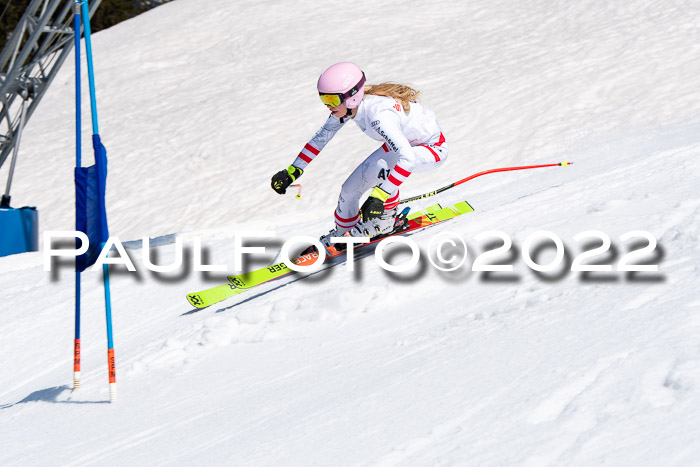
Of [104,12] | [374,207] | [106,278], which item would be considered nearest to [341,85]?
[374,207]

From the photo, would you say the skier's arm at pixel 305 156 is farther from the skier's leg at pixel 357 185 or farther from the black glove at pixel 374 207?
the black glove at pixel 374 207

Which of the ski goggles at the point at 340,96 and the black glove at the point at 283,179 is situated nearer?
the ski goggles at the point at 340,96

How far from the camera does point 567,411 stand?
2727 mm

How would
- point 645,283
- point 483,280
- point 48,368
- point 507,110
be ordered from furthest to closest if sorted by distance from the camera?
1. point 507,110
2. point 48,368
3. point 483,280
4. point 645,283

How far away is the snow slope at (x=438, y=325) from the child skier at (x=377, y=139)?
0.42 meters

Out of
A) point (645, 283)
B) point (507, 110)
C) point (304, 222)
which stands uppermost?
point (507, 110)

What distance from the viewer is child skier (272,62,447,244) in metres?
5.54

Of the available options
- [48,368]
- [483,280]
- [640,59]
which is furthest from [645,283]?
[640,59]

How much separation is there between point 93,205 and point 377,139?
208cm

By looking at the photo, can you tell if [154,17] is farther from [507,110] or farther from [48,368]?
[48,368]

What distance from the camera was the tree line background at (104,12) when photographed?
39969 millimetres

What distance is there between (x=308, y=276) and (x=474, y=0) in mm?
15761

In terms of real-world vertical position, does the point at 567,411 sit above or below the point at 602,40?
below

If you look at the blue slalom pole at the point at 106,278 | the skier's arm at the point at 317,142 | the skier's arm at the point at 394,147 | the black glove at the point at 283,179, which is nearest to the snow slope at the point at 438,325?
the blue slalom pole at the point at 106,278
